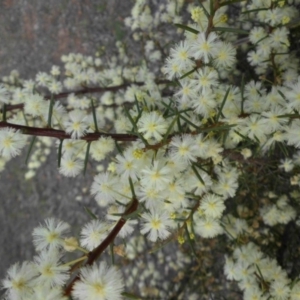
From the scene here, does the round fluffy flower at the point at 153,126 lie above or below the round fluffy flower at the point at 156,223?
above

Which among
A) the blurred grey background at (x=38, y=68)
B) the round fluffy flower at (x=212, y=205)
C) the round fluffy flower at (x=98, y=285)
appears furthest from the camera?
the blurred grey background at (x=38, y=68)

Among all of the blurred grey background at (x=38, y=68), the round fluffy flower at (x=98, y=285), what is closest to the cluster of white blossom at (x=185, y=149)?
the round fluffy flower at (x=98, y=285)

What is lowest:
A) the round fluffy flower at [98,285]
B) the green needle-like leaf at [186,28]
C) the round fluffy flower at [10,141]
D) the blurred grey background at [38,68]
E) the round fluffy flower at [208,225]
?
the round fluffy flower at [98,285]

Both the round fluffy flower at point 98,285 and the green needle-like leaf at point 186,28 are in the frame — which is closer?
the round fluffy flower at point 98,285

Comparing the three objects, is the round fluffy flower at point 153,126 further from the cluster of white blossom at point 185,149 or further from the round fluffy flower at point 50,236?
the round fluffy flower at point 50,236

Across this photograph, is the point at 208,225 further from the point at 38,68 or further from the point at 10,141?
the point at 38,68

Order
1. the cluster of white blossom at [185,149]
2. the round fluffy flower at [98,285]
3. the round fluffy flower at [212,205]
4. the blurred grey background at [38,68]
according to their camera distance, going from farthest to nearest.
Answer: the blurred grey background at [38,68] < the round fluffy flower at [212,205] < the cluster of white blossom at [185,149] < the round fluffy flower at [98,285]

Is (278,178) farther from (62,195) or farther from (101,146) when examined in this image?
(62,195)
